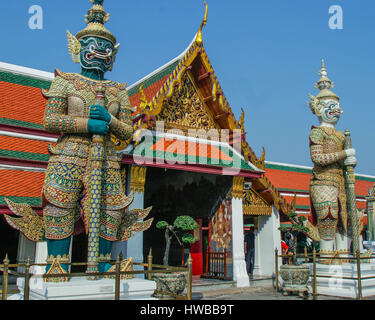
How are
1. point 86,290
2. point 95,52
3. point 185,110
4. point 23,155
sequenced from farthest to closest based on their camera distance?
point 185,110 → point 23,155 → point 95,52 → point 86,290

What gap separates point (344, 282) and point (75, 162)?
617 cm

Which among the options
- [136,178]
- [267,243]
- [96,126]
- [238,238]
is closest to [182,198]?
[238,238]

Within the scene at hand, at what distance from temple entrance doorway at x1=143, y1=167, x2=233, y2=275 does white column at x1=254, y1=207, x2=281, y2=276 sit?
5.28ft

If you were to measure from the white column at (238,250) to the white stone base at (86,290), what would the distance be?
156 inches

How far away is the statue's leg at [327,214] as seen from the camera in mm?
8734

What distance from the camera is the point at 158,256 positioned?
484 inches

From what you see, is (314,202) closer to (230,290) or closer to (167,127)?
(230,290)

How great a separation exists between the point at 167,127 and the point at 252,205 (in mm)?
3192

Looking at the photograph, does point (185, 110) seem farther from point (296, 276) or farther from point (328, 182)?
point (296, 276)

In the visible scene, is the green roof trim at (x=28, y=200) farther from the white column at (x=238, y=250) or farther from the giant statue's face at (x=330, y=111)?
the giant statue's face at (x=330, y=111)

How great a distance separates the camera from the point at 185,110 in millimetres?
9422

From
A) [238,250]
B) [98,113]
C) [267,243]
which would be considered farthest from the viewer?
[267,243]

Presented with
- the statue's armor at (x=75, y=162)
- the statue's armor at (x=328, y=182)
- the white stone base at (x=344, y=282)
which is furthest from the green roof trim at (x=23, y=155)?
the white stone base at (x=344, y=282)

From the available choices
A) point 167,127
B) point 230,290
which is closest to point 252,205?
point 230,290
